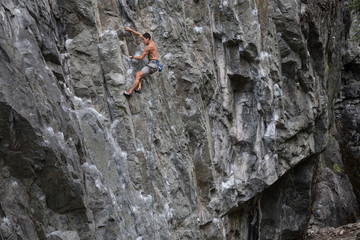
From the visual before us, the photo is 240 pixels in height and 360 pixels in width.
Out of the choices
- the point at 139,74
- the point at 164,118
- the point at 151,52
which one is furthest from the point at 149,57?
the point at 164,118

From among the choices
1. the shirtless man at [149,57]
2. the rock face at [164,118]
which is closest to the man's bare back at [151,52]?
the shirtless man at [149,57]

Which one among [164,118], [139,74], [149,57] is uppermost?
[149,57]

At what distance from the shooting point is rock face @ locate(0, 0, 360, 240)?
5.87 metres

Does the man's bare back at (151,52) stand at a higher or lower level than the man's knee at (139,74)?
higher

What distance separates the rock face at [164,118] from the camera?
5871 mm

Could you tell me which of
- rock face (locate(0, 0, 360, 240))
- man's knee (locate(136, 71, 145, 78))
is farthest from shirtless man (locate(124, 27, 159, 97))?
rock face (locate(0, 0, 360, 240))

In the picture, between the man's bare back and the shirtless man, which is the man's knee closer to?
the shirtless man

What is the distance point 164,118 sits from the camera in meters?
9.83

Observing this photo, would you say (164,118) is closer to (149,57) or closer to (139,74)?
(139,74)

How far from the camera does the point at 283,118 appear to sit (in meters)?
14.5

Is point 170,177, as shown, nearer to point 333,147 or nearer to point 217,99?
point 217,99

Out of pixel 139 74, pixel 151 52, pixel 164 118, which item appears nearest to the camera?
pixel 139 74

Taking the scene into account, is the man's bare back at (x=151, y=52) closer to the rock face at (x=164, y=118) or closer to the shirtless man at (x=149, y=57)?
the shirtless man at (x=149, y=57)

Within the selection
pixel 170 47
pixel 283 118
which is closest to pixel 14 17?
pixel 170 47
